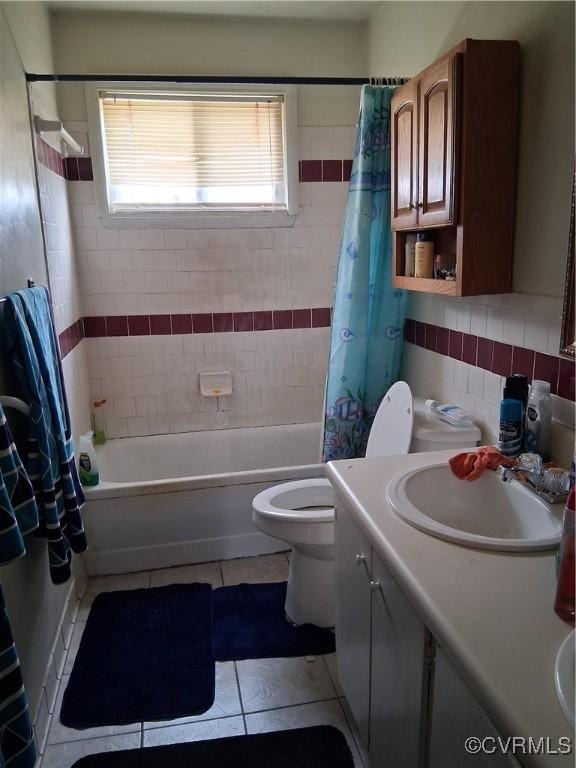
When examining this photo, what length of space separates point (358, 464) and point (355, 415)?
3.22ft

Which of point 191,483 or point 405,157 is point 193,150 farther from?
point 191,483

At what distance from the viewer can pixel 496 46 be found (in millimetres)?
1692

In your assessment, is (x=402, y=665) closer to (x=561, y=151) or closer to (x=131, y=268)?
(x=561, y=151)

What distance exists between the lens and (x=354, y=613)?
63.4 inches

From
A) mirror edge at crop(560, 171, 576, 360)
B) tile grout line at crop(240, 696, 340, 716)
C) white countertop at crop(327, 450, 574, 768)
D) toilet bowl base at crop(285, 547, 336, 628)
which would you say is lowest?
tile grout line at crop(240, 696, 340, 716)

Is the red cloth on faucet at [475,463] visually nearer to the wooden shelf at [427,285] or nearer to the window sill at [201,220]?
the wooden shelf at [427,285]

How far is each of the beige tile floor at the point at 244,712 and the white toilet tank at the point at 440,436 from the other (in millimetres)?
867

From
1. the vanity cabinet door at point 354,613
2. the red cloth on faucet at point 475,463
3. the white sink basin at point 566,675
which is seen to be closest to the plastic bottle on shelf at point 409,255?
the red cloth on faucet at point 475,463

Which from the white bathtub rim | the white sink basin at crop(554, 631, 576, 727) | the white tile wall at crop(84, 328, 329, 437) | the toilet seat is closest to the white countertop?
the white sink basin at crop(554, 631, 576, 727)

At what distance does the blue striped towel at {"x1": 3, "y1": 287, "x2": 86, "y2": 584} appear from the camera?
5.48 feet

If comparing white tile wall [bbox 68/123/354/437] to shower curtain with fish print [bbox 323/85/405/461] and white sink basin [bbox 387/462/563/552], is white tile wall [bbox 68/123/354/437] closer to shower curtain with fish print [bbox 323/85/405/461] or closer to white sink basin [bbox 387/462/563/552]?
shower curtain with fish print [bbox 323/85/405/461]

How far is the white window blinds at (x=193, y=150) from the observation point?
299 centimetres

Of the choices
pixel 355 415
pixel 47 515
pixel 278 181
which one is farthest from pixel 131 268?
pixel 47 515

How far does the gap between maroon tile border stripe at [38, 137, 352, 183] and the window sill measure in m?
0.23
